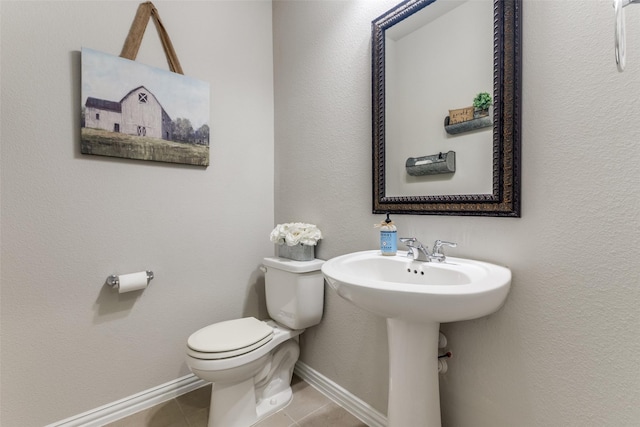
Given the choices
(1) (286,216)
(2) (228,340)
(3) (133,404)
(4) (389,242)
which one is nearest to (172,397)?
(3) (133,404)

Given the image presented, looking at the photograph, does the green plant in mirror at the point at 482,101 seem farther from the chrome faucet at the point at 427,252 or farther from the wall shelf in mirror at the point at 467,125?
the chrome faucet at the point at 427,252

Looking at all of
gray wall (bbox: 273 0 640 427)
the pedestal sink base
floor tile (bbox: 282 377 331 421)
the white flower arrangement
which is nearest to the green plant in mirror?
gray wall (bbox: 273 0 640 427)

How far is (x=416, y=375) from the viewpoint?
95 centimetres

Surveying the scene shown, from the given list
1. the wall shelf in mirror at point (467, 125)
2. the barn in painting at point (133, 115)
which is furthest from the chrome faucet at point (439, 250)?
the barn in painting at point (133, 115)

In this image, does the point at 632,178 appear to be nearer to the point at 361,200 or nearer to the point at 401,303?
the point at 401,303

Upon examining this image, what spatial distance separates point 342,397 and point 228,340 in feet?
2.27

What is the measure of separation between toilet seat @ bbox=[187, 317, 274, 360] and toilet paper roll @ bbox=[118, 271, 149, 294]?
1.21 feet

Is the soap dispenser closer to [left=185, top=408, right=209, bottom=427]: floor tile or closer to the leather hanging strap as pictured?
[left=185, top=408, right=209, bottom=427]: floor tile

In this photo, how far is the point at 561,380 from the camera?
2.67 ft

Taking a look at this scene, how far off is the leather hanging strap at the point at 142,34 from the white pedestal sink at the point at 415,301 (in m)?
1.42

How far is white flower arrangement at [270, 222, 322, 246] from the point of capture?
1.52 m

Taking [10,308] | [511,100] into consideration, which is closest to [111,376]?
[10,308]

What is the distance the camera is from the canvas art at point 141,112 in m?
1.29

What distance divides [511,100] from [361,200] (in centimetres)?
71
